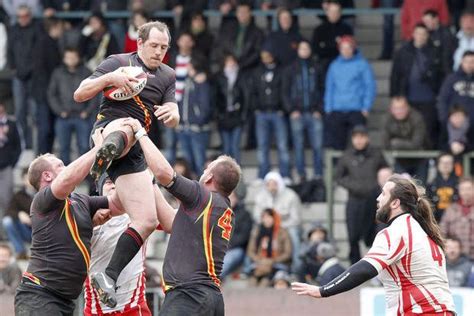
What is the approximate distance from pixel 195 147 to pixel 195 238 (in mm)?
8427

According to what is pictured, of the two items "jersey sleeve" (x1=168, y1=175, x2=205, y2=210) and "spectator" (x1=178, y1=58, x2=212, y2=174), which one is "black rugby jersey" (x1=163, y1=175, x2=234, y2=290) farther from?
"spectator" (x1=178, y1=58, x2=212, y2=174)

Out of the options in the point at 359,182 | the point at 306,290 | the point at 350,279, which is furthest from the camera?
the point at 359,182

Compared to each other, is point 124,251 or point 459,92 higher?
point 459,92

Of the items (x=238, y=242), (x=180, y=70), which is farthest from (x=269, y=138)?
(x=238, y=242)

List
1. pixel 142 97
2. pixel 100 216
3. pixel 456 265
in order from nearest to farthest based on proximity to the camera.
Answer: pixel 142 97 < pixel 100 216 < pixel 456 265

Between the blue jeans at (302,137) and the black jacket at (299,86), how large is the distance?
0.14 meters

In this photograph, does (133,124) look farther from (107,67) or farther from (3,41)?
(3,41)

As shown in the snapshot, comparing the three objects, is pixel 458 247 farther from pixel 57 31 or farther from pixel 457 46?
pixel 57 31

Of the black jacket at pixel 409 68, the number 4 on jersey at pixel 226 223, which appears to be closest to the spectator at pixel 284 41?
the black jacket at pixel 409 68

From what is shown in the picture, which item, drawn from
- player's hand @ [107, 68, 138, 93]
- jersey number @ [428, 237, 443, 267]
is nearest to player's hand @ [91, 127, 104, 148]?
player's hand @ [107, 68, 138, 93]

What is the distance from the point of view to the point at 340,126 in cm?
1880

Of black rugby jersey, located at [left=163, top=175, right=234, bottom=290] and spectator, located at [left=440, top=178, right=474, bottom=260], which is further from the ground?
black rugby jersey, located at [left=163, top=175, right=234, bottom=290]

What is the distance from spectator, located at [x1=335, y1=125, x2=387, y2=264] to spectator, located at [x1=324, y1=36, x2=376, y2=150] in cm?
77

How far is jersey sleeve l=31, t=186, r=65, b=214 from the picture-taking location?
35.2ft
